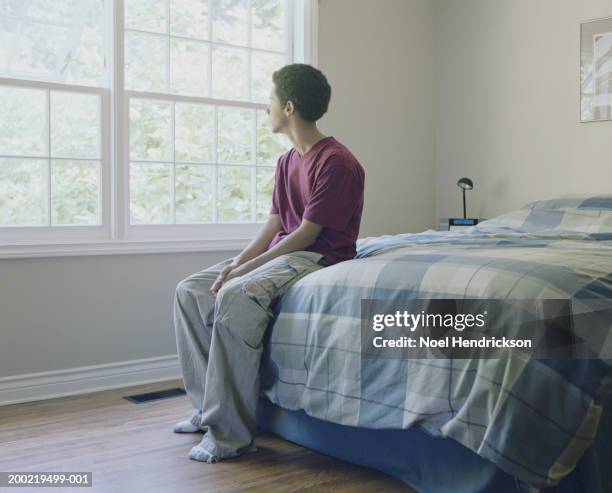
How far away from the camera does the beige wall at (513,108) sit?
14.0ft

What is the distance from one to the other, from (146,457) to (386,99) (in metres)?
3.00

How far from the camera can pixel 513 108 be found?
182 inches

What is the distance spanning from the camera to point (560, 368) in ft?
5.63

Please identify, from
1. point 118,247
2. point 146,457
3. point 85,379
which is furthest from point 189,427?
point 118,247

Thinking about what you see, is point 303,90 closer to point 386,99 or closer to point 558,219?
point 558,219

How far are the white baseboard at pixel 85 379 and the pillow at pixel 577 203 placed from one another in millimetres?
2002

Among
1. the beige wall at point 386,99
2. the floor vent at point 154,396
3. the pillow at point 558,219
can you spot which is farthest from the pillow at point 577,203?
the floor vent at point 154,396

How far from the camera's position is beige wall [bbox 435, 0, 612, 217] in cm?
428

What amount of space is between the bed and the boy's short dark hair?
59cm

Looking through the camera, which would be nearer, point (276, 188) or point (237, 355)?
point (237, 355)

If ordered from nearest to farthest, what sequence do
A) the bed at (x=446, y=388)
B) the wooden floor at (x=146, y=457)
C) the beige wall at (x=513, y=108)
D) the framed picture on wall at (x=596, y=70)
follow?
the bed at (x=446, y=388)
the wooden floor at (x=146, y=457)
the framed picture on wall at (x=596, y=70)
the beige wall at (x=513, y=108)

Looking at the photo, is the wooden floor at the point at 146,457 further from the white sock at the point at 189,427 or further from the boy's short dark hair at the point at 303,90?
the boy's short dark hair at the point at 303,90

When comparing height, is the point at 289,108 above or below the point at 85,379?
above

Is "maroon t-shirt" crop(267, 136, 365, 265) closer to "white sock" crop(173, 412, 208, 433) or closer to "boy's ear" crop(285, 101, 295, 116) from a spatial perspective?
"boy's ear" crop(285, 101, 295, 116)
